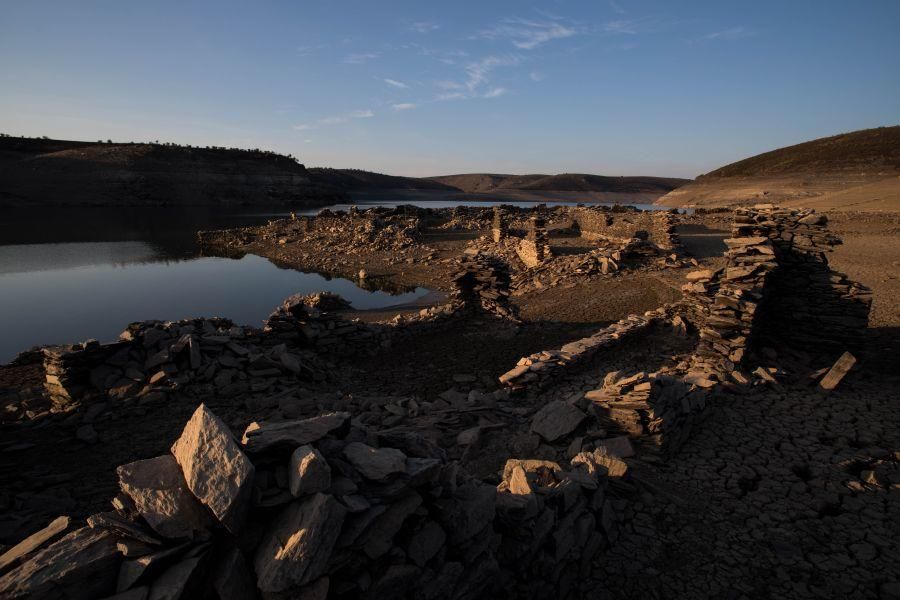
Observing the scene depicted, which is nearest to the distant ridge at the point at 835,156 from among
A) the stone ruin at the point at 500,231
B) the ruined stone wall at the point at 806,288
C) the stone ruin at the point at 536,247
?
the stone ruin at the point at 500,231

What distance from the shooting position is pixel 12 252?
38.5m

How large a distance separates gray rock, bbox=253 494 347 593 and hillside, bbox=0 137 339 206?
346 ft

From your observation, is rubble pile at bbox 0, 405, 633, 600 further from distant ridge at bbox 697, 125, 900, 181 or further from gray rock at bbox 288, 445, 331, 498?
distant ridge at bbox 697, 125, 900, 181

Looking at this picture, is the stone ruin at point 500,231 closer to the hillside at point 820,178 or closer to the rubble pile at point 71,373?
the rubble pile at point 71,373

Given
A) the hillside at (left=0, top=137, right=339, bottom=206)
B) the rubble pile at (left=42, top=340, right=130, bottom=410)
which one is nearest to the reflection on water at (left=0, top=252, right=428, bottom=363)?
the rubble pile at (left=42, top=340, right=130, bottom=410)

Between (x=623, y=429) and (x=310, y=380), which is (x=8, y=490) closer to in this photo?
(x=310, y=380)

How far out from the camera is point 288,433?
3.71 metres

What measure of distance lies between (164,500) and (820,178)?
82117mm

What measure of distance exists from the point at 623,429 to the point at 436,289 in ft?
66.2

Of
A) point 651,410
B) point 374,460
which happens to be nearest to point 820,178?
point 651,410

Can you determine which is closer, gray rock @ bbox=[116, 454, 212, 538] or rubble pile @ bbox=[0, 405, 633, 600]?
rubble pile @ bbox=[0, 405, 633, 600]

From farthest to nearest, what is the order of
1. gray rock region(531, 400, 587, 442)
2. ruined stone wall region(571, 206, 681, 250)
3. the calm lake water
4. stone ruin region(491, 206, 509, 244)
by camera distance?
stone ruin region(491, 206, 509, 244)
ruined stone wall region(571, 206, 681, 250)
the calm lake water
gray rock region(531, 400, 587, 442)

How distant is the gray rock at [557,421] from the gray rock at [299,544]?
522 centimetres

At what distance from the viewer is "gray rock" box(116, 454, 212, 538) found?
304 cm
